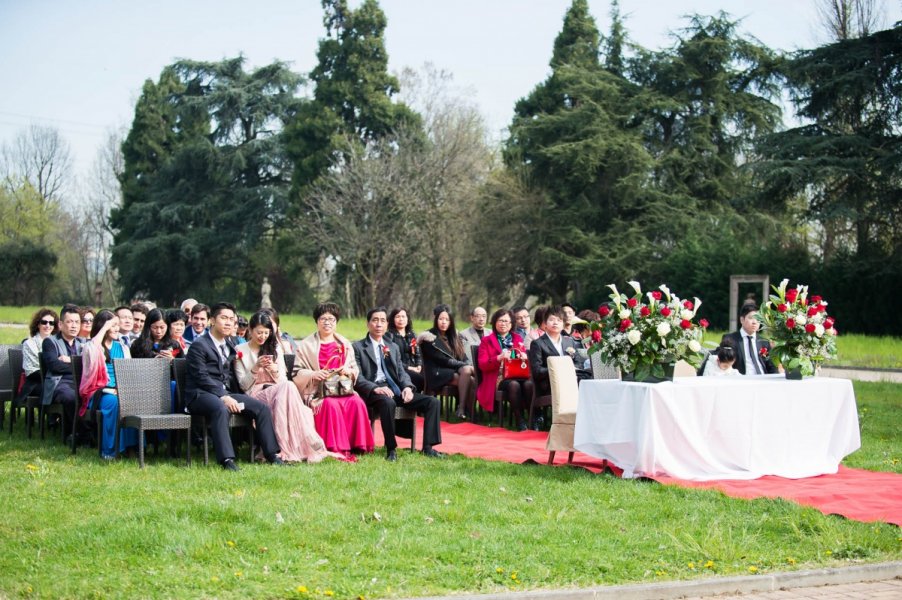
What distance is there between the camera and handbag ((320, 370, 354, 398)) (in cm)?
1073

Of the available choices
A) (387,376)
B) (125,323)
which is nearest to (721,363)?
(387,376)

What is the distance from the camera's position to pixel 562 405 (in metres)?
10.3

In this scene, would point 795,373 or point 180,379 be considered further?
point 795,373

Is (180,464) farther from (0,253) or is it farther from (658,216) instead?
(0,253)

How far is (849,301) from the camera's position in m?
34.7

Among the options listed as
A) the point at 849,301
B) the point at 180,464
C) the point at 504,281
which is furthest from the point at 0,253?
the point at 180,464

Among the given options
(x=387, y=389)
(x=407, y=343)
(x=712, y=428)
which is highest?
(x=407, y=343)

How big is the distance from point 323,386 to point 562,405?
8.24 feet

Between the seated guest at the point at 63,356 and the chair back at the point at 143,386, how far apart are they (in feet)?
5.26

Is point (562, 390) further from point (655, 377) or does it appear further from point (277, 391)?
point (277, 391)

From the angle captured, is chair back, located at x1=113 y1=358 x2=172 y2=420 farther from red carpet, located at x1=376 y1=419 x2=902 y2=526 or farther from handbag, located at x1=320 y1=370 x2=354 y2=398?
red carpet, located at x1=376 y1=419 x2=902 y2=526

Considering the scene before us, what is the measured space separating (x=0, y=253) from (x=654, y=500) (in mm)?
57997

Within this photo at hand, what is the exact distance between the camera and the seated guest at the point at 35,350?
12156 millimetres

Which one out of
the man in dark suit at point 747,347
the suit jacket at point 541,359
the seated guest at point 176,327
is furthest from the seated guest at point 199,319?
the man in dark suit at point 747,347
